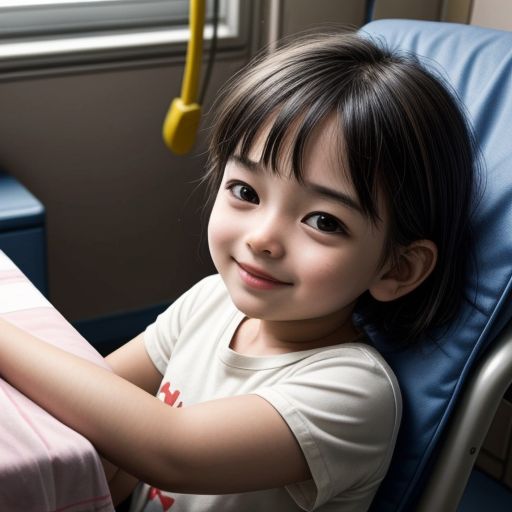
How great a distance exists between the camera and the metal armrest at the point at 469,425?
86 centimetres

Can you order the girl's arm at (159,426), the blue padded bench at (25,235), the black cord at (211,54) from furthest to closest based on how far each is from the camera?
1. the black cord at (211,54)
2. the blue padded bench at (25,235)
3. the girl's arm at (159,426)

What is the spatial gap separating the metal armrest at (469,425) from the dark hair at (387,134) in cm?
6

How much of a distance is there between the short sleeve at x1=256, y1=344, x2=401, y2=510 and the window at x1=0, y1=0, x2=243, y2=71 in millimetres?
1094

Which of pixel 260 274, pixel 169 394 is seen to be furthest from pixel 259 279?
pixel 169 394

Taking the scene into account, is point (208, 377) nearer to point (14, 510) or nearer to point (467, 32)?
point (14, 510)

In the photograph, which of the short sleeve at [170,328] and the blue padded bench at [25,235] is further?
the blue padded bench at [25,235]

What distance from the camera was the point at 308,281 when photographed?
0.81 metres

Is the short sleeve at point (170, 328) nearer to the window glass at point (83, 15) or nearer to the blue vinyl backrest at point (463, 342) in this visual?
the blue vinyl backrest at point (463, 342)

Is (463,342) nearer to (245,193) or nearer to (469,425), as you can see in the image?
(469,425)

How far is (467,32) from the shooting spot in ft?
3.55

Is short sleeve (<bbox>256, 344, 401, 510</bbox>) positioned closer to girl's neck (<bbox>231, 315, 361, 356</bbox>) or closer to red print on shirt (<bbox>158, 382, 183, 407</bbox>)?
girl's neck (<bbox>231, 315, 361, 356</bbox>)

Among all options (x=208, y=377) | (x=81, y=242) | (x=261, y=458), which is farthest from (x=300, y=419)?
(x=81, y=242)

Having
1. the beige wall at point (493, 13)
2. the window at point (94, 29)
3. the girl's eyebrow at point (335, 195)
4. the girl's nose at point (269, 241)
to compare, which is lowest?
the window at point (94, 29)

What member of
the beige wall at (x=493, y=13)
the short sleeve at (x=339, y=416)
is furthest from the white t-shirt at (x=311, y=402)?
the beige wall at (x=493, y=13)
